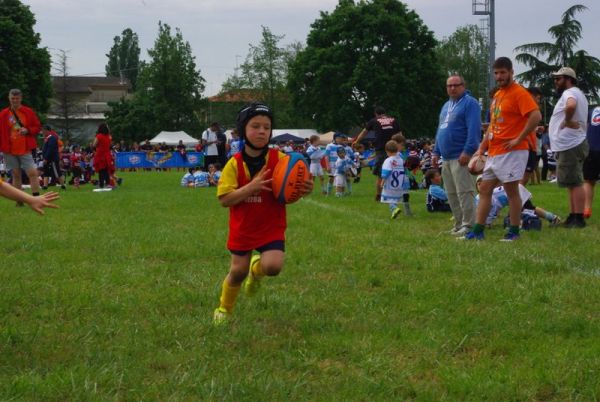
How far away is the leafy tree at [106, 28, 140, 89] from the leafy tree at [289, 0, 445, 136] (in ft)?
277

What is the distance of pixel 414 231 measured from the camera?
10.7 meters

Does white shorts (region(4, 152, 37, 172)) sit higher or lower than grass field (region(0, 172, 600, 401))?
higher

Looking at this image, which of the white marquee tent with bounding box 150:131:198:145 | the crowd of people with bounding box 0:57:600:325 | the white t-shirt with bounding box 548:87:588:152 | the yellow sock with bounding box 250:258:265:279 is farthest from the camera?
the white marquee tent with bounding box 150:131:198:145

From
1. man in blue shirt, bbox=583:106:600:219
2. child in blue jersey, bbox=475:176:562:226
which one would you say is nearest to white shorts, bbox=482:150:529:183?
child in blue jersey, bbox=475:176:562:226

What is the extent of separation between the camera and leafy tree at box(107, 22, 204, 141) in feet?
271

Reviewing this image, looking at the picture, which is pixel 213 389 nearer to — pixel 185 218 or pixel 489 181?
pixel 489 181

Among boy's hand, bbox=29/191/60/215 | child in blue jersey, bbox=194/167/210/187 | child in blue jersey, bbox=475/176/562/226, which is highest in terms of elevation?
boy's hand, bbox=29/191/60/215

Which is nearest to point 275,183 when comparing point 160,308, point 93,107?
point 160,308

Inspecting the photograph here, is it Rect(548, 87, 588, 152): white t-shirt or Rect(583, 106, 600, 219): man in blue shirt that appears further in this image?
Rect(583, 106, 600, 219): man in blue shirt

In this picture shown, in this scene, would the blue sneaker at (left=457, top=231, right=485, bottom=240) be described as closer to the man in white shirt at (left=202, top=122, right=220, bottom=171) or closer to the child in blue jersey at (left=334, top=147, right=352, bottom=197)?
the child in blue jersey at (left=334, top=147, right=352, bottom=197)

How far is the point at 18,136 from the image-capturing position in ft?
49.6

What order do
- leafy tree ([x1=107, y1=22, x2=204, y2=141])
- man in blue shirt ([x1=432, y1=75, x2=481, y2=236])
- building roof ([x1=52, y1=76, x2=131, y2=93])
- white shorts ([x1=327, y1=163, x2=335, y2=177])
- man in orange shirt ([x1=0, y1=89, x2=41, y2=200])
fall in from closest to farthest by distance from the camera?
man in blue shirt ([x1=432, y1=75, x2=481, y2=236]) < man in orange shirt ([x1=0, y1=89, x2=41, y2=200]) < white shorts ([x1=327, y1=163, x2=335, y2=177]) < leafy tree ([x1=107, y1=22, x2=204, y2=141]) < building roof ([x1=52, y1=76, x2=131, y2=93])

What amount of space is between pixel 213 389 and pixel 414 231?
708cm

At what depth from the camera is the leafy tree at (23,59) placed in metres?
57.5
